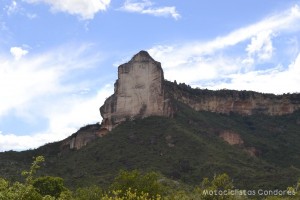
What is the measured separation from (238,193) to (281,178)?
5362 cm

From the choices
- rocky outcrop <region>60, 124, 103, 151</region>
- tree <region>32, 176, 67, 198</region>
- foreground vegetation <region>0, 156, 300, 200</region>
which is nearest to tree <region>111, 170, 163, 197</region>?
foreground vegetation <region>0, 156, 300, 200</region>

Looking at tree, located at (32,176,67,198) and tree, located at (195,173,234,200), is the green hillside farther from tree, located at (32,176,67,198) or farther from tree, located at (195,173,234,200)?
tree, located at (195,173,234,200)

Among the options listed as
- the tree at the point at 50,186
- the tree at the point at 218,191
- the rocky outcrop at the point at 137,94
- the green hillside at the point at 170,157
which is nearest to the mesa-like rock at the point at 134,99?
the rocky outcrop at the point at 137,94

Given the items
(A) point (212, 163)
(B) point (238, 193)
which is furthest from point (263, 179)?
(B) point (238, 193)

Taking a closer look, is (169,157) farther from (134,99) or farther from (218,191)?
(218,191)

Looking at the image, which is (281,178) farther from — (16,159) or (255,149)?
(16,159)

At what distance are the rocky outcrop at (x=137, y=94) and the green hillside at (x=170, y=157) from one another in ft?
8.66

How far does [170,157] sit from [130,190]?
56190 mm

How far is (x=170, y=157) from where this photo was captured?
9894cm

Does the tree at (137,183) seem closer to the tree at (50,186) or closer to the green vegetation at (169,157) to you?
the tree at (50,186)

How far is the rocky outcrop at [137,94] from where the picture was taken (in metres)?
118

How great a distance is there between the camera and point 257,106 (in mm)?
163625

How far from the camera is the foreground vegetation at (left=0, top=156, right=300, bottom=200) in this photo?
802 inches

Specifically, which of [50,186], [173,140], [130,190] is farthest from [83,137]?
[130,190]
